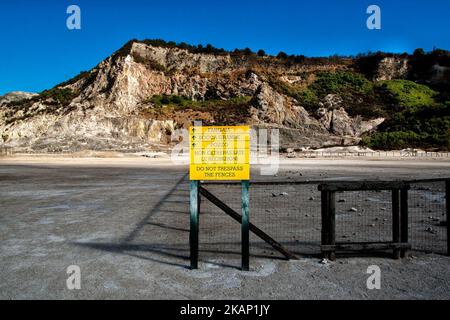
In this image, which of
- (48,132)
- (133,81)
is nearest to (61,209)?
(48,132)

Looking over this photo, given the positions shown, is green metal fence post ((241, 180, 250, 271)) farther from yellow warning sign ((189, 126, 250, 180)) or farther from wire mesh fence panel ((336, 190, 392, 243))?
wire mesh fence panel ((336, 190, 392, 243))

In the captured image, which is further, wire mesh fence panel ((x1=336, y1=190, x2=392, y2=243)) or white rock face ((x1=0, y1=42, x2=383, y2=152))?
white rock face ((x1=0, y1=42, x2=383, y2=152))

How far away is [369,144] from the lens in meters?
61.2

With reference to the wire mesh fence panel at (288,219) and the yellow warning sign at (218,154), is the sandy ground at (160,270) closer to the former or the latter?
the wire mesh fence panel at (288,219)

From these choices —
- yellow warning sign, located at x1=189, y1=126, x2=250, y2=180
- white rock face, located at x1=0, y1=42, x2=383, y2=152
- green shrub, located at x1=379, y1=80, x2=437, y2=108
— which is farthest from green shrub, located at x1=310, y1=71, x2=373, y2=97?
yellow warning sign, located at x1=189, y1=126, x2=250, y2=180

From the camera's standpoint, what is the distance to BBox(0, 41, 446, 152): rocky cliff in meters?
66.5

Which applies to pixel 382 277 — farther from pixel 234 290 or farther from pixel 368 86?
pixel 368 86

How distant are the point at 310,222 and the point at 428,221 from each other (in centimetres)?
297

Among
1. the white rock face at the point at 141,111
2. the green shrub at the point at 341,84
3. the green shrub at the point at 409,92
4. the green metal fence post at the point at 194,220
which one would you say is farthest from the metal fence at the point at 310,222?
the green shrub at the point at 409,92

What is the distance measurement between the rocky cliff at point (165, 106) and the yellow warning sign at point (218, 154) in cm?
5547

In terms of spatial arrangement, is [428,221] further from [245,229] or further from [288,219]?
[245,229]
